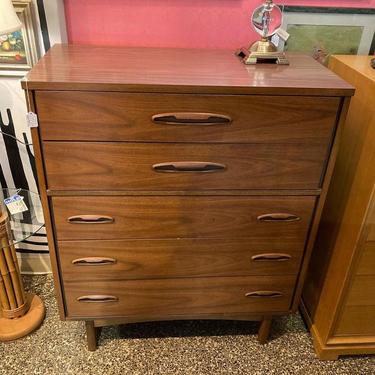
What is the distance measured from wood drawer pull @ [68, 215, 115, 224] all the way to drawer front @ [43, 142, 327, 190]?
0.10 m

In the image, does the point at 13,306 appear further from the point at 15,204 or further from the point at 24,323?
the point at 15,204

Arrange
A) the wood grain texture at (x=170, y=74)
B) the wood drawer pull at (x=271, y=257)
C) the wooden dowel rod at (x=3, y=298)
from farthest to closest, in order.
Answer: the wooden dowel rod at (x=3, y=298)
the wood drawer pull at (x=271, y=257)
the wood grain texture at (x=170, y=74)

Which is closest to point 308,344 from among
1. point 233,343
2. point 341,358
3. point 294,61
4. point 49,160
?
point 341,358

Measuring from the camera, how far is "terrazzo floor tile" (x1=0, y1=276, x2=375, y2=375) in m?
1.53

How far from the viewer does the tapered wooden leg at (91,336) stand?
1.50 meters

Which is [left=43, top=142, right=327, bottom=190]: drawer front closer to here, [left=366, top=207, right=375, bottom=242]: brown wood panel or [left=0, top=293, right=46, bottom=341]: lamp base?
[left=366, top=207, right=375, bottom=242]: brown wood panel

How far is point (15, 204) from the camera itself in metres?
1.48

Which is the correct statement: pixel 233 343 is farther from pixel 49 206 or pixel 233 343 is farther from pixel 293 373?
pixel 49 206

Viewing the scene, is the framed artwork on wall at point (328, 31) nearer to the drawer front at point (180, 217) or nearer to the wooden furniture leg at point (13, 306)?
the drawer front at point (180, 217)

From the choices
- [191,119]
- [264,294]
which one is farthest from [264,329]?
[191,119]

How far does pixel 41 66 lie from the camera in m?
1.11

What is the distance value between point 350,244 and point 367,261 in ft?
0.28

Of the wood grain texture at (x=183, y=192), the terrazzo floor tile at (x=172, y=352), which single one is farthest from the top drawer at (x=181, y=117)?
the terrazzo floor tile at (x=172, y=352)

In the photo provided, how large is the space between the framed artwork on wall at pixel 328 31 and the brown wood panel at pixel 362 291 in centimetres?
83
